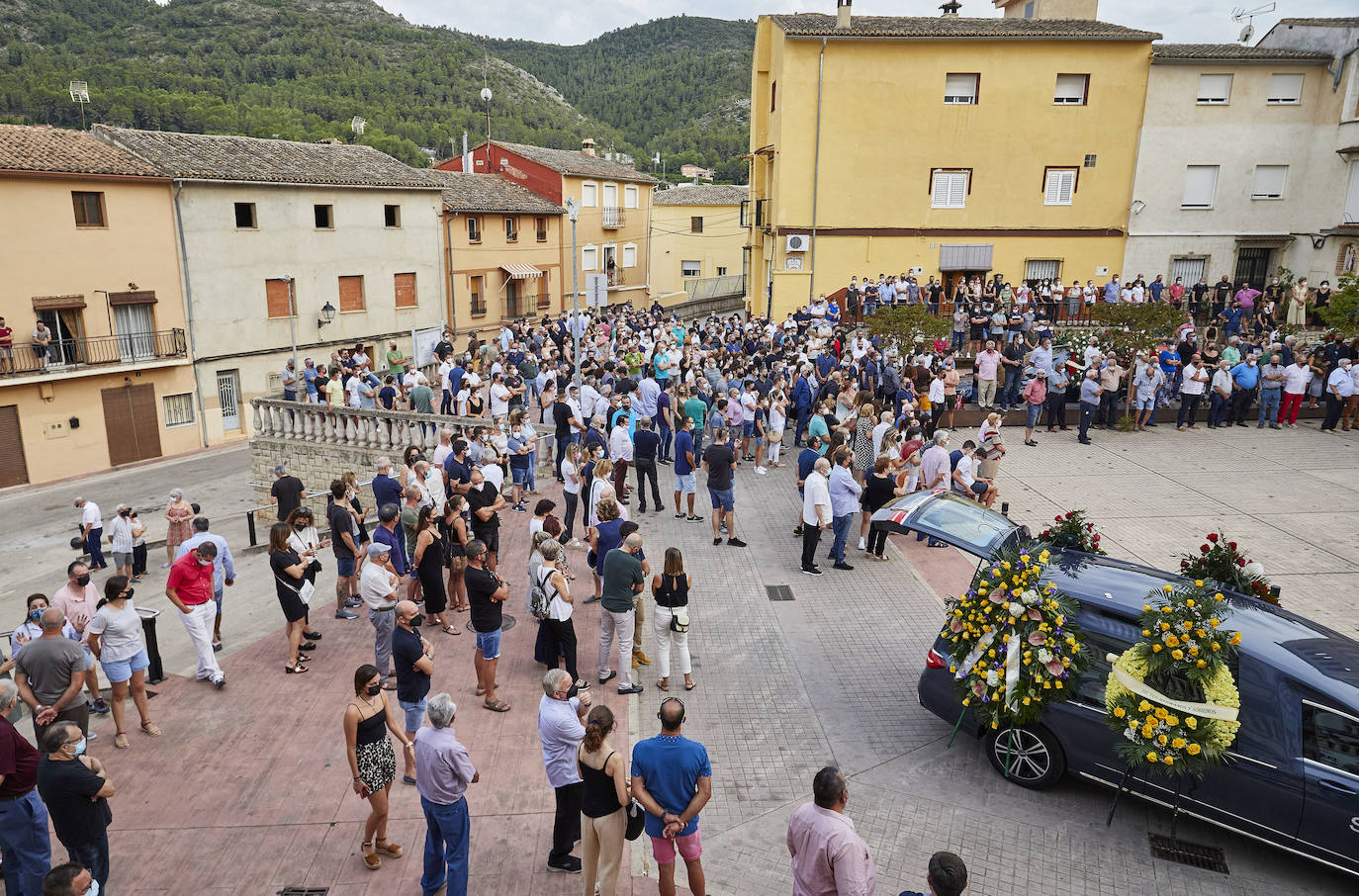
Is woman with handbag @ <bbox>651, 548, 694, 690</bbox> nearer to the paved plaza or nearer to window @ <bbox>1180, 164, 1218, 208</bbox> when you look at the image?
the paved plaza

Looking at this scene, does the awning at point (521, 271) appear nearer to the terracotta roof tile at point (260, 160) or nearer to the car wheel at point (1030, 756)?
the terracotta roof tile at point (260, 160)

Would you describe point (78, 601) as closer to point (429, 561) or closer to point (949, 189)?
point (429, 561)

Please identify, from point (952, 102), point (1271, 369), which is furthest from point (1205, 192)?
point (1271, 369)

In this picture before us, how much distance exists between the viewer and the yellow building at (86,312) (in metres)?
23.6

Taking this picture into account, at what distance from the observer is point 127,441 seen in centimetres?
2650

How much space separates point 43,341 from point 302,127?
2848 cm

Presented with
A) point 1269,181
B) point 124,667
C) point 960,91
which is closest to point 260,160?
point 960,91

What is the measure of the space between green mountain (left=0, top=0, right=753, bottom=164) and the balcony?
21.2 meters

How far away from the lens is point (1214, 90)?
94.4 feet

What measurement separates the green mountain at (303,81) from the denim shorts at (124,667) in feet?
141

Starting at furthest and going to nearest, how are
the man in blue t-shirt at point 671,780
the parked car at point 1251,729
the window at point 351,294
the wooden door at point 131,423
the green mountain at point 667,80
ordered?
the green mountain at point 667,80 < the window at point 351,294 < the wooden door at point 131,423 < the parked car at point 1251,729 < the man in blue t-shirt at point 671,780

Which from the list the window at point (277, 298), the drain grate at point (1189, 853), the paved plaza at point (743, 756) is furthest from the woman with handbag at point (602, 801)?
the window at point (277, 298)

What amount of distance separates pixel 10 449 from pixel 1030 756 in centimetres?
2754

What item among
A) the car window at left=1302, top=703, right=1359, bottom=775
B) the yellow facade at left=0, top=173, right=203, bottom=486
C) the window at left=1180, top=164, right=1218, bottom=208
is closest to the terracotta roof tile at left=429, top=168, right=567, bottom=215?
the yellow facade at left=0, top=173, right=203, bottom=486
